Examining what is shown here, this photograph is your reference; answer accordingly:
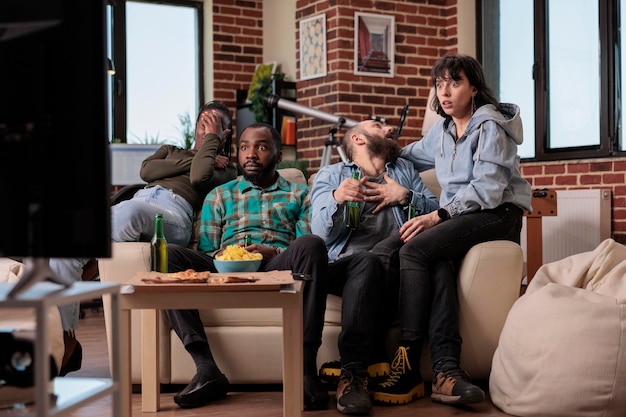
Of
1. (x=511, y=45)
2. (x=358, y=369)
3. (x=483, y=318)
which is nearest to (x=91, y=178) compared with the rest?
(x=358, y=369)

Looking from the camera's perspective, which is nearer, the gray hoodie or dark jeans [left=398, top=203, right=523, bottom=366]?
dark jeans [left=398, top=203, right=523, bottom=366]

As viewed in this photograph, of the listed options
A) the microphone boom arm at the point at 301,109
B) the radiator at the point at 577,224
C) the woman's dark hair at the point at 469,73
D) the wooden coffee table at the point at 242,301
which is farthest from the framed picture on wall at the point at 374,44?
the wooden coffee table at the point at 242,301

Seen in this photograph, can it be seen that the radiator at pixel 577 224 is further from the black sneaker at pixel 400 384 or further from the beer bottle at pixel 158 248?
the beer bottle at pixel 158 248

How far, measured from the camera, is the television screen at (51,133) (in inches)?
54.2

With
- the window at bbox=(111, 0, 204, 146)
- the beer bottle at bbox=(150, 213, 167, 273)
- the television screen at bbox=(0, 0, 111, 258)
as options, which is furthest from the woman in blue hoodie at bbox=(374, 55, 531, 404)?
the window at bbox=(111, 0, 204, 146)

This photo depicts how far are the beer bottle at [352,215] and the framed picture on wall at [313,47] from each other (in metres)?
2.95

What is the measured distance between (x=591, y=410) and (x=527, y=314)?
0.34 meters

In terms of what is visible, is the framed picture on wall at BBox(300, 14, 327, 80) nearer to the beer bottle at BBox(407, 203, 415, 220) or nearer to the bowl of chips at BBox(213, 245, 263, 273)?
the beer bottle at BBox(407, 203, 415, 220)

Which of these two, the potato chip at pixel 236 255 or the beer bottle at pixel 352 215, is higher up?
the beer bottle at pixel 352 215

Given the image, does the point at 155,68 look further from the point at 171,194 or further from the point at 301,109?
the point at 171,194

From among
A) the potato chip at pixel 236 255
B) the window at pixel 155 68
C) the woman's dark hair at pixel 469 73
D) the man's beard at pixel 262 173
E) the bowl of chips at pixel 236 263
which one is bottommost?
the bowl of chips at pixel 236 263

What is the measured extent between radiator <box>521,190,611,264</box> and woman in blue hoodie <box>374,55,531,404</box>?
2.20m

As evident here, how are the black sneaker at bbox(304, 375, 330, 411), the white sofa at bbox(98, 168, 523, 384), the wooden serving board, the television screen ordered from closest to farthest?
the television screen, the wooden serving board, the black sneaker at bbox(304, 375, 330, 411), the white sofa at bbox(98, 168, 523, 384)

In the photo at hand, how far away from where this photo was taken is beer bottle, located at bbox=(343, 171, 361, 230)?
10.4 ft
